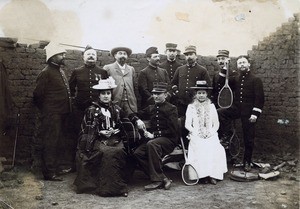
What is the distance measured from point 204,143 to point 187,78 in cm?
151

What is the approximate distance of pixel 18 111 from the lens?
247 inches

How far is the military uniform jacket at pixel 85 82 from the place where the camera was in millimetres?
6156

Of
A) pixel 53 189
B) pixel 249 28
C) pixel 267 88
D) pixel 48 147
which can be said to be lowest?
pixel 53 189

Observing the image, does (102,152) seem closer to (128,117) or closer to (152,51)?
(128,117)

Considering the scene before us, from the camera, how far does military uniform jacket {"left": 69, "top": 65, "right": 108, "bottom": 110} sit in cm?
616

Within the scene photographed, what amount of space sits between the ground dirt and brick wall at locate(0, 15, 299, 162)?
1.05 m

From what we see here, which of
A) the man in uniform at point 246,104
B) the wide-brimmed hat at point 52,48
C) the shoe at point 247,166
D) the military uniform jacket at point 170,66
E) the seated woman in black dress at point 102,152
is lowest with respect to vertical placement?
the shoe at point 247,166

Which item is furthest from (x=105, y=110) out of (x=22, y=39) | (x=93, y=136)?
(x=22, y=39)

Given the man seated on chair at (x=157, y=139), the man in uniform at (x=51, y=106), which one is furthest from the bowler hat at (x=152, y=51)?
the man in uniform at (x=51, y=106)

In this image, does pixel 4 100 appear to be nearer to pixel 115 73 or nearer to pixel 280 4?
pixel 115 73

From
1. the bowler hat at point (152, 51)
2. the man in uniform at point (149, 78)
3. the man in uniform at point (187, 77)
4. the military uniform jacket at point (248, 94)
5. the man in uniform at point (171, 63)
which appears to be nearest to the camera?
the military uniform jacket at point (248, 94)

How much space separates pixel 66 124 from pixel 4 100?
43.2 inches

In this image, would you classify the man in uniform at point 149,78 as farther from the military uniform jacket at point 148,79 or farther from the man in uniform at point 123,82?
the man in uniform at point 123,82

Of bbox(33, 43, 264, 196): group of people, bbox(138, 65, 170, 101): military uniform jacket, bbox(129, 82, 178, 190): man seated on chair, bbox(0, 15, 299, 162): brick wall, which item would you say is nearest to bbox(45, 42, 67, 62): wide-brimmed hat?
bbox(33, 43, 264, 196): group of people
